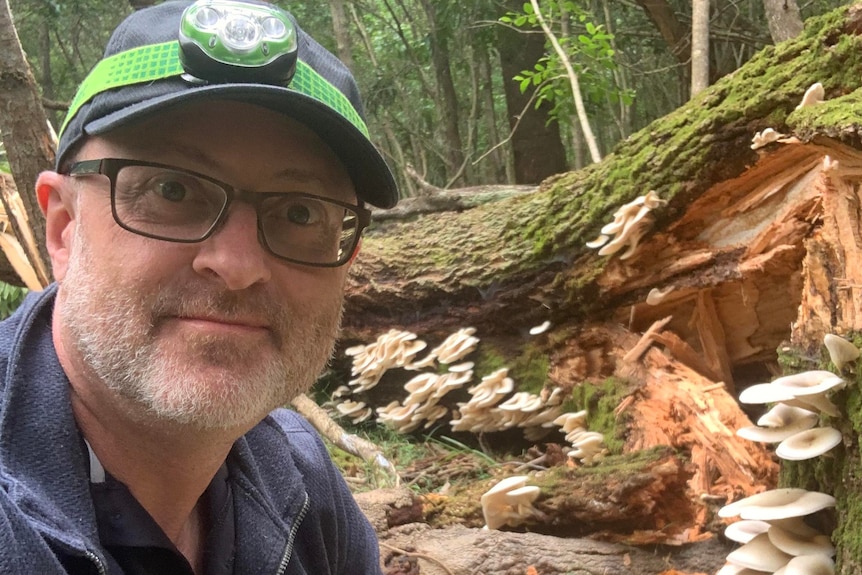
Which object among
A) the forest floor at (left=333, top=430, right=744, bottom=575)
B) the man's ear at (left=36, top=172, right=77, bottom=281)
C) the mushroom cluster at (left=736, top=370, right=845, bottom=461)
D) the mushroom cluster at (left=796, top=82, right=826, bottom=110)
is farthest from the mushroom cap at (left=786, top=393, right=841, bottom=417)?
the man's ear at (left=36, top=172, right=77, bottom=281)

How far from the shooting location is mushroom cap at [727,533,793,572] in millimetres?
2162

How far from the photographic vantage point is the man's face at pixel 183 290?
135cm

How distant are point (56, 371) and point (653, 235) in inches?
135

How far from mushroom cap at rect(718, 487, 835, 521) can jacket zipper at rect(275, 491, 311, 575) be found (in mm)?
1454

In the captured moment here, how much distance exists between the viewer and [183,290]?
137cm

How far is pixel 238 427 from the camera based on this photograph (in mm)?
1444

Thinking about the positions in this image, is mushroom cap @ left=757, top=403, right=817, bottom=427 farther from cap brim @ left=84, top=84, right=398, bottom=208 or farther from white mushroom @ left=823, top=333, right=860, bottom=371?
cap brim @ left=84, top=84, right=398, bottom=208

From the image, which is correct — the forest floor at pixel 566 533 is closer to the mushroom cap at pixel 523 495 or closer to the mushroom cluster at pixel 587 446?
the mushroom cap at pixel 523 495

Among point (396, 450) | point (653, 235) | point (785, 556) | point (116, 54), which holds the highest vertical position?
point (116, 54)

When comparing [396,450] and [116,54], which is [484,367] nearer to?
[396,450]

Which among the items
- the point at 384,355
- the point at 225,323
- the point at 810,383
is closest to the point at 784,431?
the point at 810,383

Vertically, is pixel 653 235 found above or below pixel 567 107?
below

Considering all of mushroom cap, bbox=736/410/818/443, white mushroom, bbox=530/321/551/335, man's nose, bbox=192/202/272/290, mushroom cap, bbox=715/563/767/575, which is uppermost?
man's nose, bbox=192/202/272/290

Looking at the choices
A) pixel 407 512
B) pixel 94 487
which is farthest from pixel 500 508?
pixel 94 487
